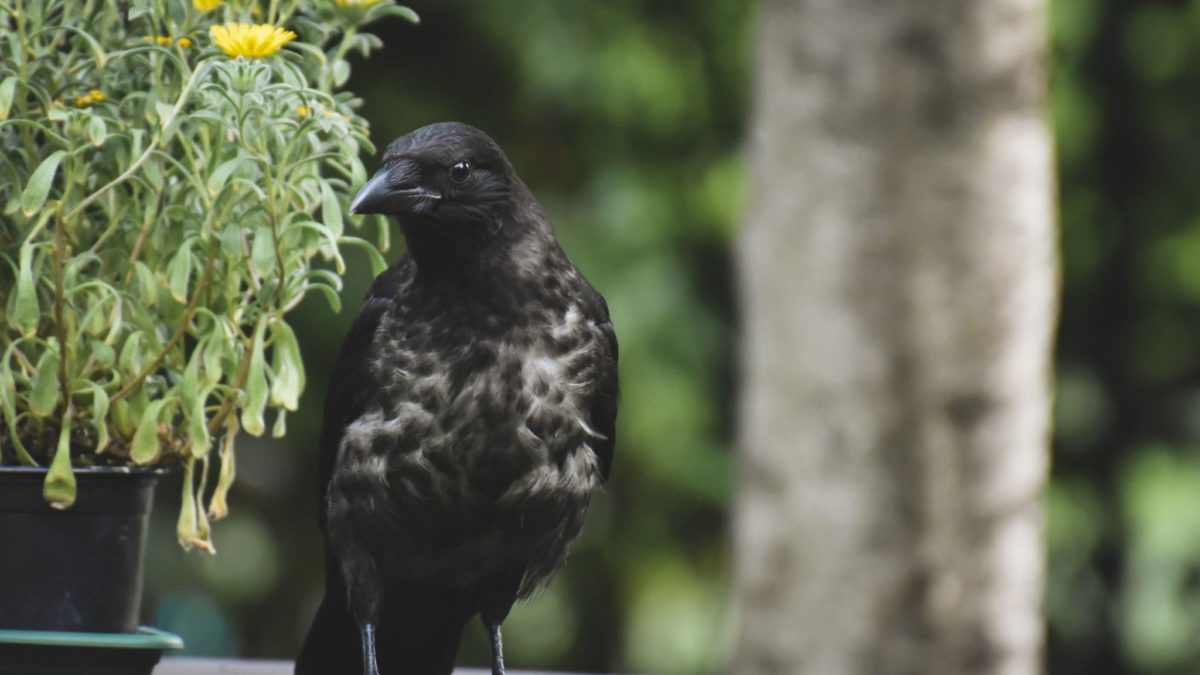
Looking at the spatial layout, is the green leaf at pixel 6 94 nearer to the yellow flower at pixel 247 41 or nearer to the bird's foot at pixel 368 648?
the yellow flower at pixel 247 41

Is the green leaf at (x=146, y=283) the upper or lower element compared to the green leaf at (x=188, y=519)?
upper

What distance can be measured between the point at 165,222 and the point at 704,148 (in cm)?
196

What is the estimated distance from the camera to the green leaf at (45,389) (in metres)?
2.26

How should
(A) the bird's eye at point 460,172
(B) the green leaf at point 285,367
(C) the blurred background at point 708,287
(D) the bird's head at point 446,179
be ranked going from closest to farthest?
(B) the green leaf at point 285,367
(D) the bird's head at point 446,179
(A) the bird's eye at point 460,172
(C) the blurred background at point 708,287

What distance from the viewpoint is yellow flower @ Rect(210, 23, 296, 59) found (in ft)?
7.18

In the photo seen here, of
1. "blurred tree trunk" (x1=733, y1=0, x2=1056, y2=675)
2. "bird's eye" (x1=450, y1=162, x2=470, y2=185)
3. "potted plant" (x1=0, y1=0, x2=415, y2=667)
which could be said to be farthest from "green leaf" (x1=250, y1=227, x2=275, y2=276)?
"blurred tree trunk" (x1=733, y1=0, x2=1056, y2=675)

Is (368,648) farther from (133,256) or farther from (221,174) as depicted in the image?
(221,174)

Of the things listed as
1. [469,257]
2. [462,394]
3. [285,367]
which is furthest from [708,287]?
[285,367]

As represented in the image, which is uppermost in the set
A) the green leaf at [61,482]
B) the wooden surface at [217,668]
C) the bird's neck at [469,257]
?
the bird's neck at [469,257]

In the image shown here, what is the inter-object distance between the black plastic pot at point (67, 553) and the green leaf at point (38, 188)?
1.24ft

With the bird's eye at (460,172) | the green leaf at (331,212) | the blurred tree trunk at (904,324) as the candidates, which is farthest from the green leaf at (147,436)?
the blurred tree trunk at (904,324)

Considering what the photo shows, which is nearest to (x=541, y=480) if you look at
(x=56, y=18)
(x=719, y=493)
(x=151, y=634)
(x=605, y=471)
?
(x=605, y=471)

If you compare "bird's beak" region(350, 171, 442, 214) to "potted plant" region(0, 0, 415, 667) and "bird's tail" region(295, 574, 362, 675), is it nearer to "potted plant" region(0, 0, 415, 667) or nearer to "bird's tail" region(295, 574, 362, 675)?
"potted plant" region(0, 0, 415, 667)

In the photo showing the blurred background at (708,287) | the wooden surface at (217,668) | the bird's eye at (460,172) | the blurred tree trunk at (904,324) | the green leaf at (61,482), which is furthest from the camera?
the blurred background at (708,287)
